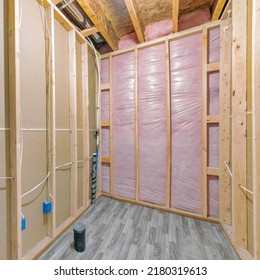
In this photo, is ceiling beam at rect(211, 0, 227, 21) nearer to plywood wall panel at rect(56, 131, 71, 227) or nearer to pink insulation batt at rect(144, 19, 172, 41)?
pink insulation batt at rect(144, 19, 172, 41)

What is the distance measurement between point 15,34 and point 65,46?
0.83m

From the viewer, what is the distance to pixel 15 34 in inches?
45.6

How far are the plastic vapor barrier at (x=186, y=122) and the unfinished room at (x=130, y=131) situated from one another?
15mm

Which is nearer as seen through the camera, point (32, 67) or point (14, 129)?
point (14, 129)

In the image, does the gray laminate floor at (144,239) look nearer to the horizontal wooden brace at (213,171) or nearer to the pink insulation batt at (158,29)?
the horizontal wooden brace at (213,171)

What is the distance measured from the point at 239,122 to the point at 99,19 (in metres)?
2.30

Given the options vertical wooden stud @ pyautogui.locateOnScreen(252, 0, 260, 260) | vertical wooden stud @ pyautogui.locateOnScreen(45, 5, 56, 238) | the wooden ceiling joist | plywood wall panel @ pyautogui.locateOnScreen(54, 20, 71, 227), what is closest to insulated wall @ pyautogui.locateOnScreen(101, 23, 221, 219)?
the wooden ceiling joist

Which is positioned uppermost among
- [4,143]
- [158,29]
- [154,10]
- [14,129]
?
[154,10]

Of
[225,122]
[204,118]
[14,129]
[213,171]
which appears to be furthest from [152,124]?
[14,129]

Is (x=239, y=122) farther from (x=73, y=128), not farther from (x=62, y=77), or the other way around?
(x=62, y=77)

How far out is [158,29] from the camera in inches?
90.5

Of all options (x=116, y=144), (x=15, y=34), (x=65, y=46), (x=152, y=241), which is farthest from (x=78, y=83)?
(x=152, y=241)

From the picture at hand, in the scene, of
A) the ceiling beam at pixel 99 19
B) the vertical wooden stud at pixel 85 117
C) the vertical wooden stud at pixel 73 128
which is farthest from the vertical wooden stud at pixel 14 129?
the vertical wooden stud at pixel 85 117
